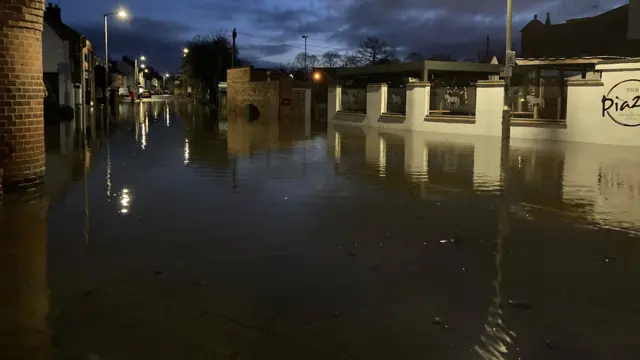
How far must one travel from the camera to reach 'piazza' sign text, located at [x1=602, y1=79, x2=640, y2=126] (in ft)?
66.0

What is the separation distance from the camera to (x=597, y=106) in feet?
70.6

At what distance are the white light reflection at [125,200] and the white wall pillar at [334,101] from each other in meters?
27.7

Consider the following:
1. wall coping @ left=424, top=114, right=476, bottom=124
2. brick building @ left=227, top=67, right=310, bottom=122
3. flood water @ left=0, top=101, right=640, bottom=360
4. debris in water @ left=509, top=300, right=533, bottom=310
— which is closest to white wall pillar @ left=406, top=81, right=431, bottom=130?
wall coping @ left=424, top=114, right=476, bottom=124

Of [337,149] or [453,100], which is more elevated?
[453,100]

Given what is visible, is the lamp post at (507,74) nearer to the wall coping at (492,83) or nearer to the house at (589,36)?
the wall coping at (492,83)

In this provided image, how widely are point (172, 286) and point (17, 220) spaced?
152 inches

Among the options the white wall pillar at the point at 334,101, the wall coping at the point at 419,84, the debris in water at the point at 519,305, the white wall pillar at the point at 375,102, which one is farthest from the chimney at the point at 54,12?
the debris in water at the point at 519,305

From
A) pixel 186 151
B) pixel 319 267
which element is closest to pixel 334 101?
pixel 186 151

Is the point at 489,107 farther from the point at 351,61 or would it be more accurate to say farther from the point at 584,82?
the point at 351,61

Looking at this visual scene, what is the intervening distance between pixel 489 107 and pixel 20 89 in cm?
1902

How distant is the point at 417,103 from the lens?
29.5 m

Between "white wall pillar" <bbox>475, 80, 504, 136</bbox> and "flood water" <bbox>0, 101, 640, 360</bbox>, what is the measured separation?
40.9ft

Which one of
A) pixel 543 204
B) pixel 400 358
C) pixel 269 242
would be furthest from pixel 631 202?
pixel 400 358

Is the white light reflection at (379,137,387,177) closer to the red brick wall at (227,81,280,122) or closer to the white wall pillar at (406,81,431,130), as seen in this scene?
the white wall pillar at (406,81,431,130)
